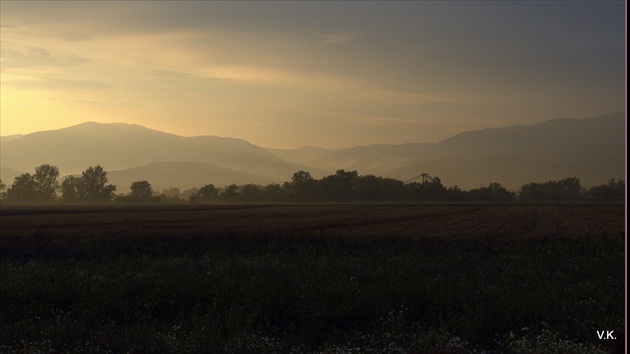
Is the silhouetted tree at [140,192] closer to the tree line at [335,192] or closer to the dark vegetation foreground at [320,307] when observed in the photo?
the tree line at [335,192]

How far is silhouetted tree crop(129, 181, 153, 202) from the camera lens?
19512 centimetres

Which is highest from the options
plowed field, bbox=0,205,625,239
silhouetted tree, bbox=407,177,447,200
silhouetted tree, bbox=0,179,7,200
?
silhouetted tree, bbox=0,179,7,200

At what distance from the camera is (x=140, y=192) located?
197 m

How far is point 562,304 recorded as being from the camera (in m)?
16.4

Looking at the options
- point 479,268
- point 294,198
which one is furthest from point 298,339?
point 294,198

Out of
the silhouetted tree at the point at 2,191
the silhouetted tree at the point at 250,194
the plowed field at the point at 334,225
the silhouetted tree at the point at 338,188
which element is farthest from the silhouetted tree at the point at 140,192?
the plowed field at the point at 334,225

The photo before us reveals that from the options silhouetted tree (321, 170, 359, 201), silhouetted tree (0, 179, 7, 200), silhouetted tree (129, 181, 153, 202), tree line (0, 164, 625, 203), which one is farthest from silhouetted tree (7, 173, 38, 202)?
silhouetted tree (321, 170, 359, 201)

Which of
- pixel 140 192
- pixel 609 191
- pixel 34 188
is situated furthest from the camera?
pixel 140 192

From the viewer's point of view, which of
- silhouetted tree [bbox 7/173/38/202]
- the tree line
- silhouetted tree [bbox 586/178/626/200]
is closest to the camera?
silhouetted tree [bbox 586/178/626/200]

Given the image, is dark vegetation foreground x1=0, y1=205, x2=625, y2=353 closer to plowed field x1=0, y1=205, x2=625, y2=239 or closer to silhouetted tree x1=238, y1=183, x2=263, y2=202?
plowed field x1=0, y1=205, x2=625, y2=239

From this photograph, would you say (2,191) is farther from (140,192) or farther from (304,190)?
(304,190)

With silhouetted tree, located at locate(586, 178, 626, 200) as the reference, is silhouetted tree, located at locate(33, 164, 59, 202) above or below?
above

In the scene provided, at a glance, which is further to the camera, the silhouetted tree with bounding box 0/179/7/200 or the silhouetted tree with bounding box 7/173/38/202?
the silhouetted tree with bounding box 0/179/7/200

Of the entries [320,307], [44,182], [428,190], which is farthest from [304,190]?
[320,307]
